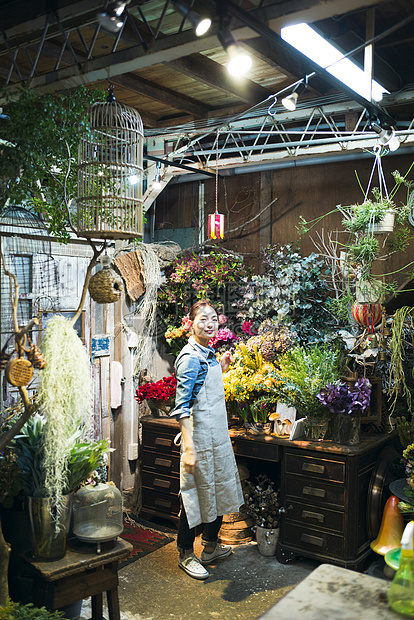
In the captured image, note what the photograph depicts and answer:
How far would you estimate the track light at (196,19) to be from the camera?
290 centimetres

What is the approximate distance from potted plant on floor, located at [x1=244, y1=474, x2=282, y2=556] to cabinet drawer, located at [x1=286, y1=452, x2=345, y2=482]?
300mm

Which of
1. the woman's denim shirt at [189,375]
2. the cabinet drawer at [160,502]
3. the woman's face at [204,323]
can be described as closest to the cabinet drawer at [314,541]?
the cabinet drawer at [160,502]

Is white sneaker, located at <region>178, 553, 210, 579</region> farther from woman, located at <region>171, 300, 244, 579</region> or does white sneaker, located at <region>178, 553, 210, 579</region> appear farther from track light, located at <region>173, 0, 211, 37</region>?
track light, located at <region>173, 0, 211, 37</region>

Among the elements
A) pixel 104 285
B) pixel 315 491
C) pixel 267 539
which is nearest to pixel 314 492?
pixel 315 491

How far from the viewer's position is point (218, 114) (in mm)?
5859

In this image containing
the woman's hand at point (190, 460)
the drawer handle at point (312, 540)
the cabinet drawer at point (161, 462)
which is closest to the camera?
the woman's hand at point (190, 460)

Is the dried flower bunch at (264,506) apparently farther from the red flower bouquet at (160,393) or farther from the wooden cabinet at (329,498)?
the red flower bouquet at (160,393)

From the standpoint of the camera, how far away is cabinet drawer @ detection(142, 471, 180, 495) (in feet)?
17.3

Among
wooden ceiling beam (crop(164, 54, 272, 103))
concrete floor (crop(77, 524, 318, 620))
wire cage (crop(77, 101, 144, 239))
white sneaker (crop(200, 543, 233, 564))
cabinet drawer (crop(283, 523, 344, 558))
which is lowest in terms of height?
concrete floor (crop(77, 524, 318, 620))

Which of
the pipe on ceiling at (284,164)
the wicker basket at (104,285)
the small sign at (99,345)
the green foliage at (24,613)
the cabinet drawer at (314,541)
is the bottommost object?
the cabinet drawer at (314,541)

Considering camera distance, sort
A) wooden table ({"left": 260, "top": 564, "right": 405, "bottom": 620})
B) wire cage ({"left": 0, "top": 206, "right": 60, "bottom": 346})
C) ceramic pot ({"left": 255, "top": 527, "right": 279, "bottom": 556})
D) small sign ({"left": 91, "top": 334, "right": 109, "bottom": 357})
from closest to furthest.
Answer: wooden table ({"left": 260, "top": 564, "right": 405, "bottom": 620}), wire cage ({"left": 0, "top": 206, "right": 60, "bottom": 346}), ceramic pot ({"left": 255, "top": 527, "right": 279, "bottom": 556}), small sign ({"left": 91, "top": 334, "right": 109, "bottom": 357})

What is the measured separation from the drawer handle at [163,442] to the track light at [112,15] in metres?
3.48

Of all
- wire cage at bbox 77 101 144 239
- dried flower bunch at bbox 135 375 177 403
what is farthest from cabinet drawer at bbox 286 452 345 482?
wire cage at bbox 77 101 144 239

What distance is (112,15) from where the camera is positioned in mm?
3070
